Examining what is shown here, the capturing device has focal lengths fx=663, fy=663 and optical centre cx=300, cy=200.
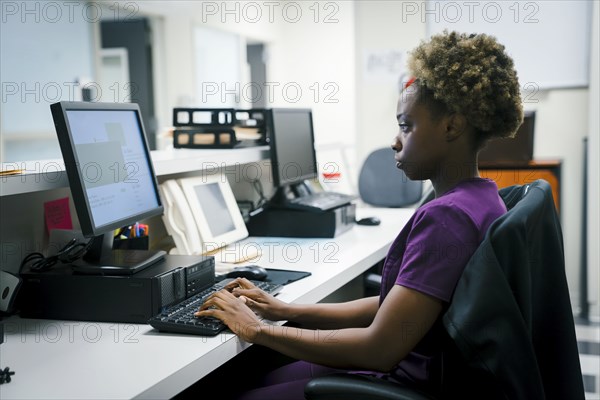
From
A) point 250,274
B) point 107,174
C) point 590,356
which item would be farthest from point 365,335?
point 590,356

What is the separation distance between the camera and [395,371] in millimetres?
1334

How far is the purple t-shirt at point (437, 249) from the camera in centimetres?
117

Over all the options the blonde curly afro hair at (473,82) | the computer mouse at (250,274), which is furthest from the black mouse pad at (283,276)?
the blonde curly afro hair at (473,82)

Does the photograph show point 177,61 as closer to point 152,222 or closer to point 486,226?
point 152,222

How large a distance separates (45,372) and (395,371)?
66cm

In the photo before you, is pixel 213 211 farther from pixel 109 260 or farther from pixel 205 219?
pixel 109 260

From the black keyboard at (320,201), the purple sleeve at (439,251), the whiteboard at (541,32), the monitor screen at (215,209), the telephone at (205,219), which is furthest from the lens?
the whiteboard at (541,32)

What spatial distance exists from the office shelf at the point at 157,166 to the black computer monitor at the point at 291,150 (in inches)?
3.6

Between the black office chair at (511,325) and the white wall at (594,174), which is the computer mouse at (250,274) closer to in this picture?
the black office chair at (511,325)

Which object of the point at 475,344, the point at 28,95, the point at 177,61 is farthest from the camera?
the point at 177,61

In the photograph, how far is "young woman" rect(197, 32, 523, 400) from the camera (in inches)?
46.4

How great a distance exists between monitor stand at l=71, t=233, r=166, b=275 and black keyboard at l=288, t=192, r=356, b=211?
88 cm

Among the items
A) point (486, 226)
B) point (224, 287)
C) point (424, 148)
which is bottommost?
point (224, 287)

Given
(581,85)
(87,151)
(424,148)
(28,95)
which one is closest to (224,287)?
(87,151)
